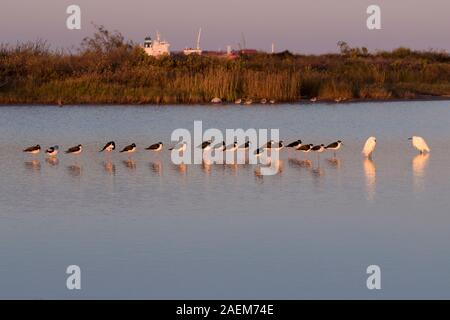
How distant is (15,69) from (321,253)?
29.5m

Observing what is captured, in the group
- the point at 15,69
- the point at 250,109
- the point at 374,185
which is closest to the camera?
the point at 374,185

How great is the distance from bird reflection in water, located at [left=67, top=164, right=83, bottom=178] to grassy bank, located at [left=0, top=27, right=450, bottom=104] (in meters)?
16.4

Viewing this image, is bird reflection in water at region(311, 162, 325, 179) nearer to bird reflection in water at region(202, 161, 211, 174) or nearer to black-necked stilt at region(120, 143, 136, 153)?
bird reflection in water at region(202, 161, 211, 174)

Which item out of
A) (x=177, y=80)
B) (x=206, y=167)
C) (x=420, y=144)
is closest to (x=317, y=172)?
(x=206, y=167)

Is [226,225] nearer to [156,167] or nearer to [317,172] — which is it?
[317,172]

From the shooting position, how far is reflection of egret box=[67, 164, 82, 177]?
15.1m

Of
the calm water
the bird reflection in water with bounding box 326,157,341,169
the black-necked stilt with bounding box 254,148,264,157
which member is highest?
the black-necked stilt with bounding box 254,148,264,157

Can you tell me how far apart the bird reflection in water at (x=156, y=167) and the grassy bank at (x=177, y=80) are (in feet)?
52.5

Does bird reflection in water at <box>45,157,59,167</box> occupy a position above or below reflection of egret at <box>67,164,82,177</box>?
above

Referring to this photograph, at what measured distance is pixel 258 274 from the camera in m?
8.50

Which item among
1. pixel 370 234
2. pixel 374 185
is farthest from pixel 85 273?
pixel 374 185

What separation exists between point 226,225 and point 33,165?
6.44 m

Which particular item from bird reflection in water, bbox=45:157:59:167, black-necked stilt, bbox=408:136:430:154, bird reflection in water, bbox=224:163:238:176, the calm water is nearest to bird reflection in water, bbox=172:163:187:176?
the calm water

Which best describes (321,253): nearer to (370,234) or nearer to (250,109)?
(370,234)
